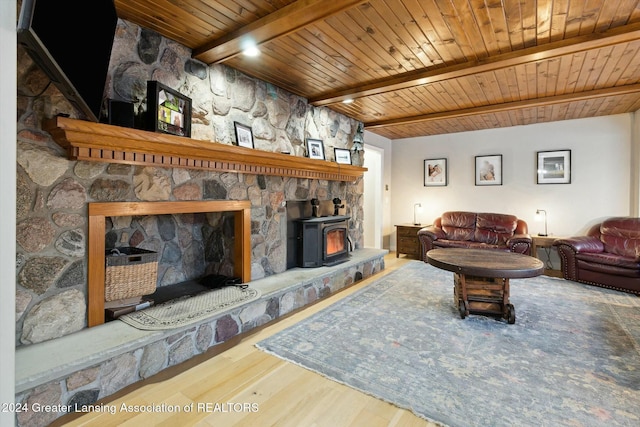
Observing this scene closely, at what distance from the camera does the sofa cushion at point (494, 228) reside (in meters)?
5.22

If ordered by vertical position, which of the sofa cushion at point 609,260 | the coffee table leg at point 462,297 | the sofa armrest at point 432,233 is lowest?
the coffee table leg at point 462,297

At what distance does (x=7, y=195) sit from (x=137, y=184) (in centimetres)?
130

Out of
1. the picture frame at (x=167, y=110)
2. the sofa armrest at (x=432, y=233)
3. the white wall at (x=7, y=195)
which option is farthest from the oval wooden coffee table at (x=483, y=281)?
the white wall at (x=7, y=195)

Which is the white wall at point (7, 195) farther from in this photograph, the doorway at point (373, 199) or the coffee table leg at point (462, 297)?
the doorway at point (373, 199)

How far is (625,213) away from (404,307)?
13.9ft

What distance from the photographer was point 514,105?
4191 mm

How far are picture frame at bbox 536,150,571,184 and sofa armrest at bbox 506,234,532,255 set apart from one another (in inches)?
52.7

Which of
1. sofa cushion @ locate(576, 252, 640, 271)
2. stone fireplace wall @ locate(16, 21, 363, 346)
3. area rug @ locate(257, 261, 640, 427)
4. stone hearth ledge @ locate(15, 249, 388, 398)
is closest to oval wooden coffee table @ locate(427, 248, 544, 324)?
area rug @ locate(257, 261, 640, 427)

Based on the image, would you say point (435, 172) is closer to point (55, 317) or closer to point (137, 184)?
point (137, 184)

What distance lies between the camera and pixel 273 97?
357cm

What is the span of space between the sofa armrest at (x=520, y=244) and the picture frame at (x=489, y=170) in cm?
143

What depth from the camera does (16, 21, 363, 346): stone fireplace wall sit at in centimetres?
178

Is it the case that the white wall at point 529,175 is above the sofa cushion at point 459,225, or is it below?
above

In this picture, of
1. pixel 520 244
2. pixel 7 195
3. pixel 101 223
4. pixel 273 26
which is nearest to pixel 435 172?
pixel 520 244
